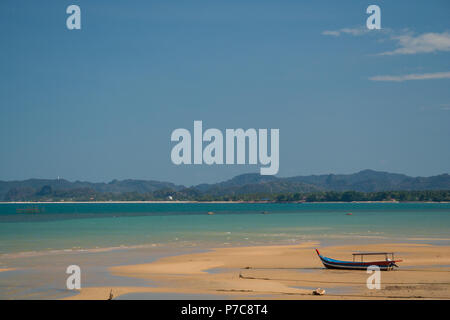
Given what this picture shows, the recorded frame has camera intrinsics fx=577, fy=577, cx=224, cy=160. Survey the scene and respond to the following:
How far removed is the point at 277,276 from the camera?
80.6ft

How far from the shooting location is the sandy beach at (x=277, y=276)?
2022 cm

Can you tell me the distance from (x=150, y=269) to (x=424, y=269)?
12.6 metres

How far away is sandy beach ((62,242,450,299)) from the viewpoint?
20219mm

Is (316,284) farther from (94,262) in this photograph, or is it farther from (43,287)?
(94,262)

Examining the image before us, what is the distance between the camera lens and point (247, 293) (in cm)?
2027
